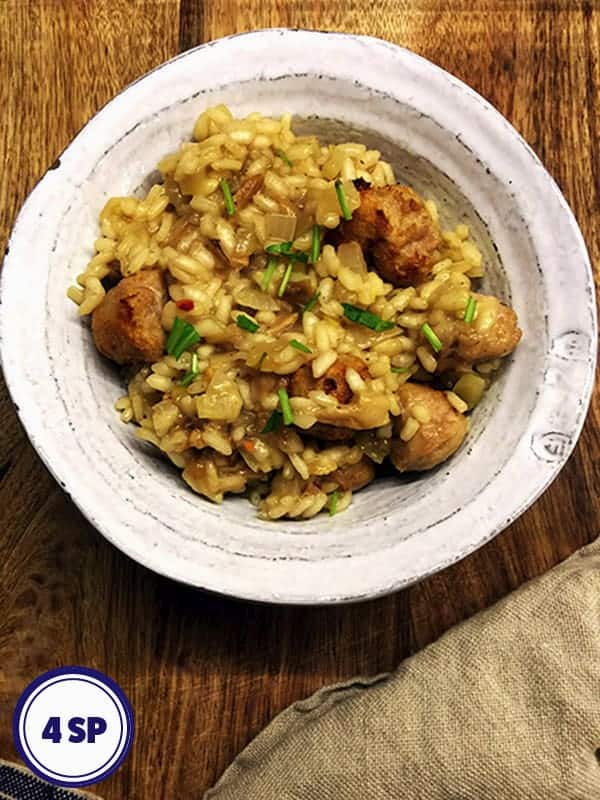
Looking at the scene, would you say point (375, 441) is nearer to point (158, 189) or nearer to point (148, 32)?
point (158, 189)

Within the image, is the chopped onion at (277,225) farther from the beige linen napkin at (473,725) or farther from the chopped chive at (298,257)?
the beige linen napkin at (473,725)

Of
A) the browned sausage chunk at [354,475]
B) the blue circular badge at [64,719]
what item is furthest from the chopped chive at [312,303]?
the blue circular badge at [64,719]

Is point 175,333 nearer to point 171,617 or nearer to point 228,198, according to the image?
point 228,198

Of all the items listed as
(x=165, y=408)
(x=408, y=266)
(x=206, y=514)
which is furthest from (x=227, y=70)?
(x=206, y=514)

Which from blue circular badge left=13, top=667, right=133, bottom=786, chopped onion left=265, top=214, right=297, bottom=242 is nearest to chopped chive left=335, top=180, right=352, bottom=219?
chopped onion left=265, top=214, right=297, bottom=242

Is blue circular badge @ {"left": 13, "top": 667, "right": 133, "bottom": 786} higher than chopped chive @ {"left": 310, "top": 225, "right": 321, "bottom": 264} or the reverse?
the reverse

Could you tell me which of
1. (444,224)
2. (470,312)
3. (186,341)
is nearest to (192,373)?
(186,341)

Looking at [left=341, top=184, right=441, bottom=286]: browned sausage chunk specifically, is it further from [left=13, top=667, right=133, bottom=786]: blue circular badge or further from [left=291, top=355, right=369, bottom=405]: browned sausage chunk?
[left=13, top=667, right=133, bottom=786]: blue circular badge
